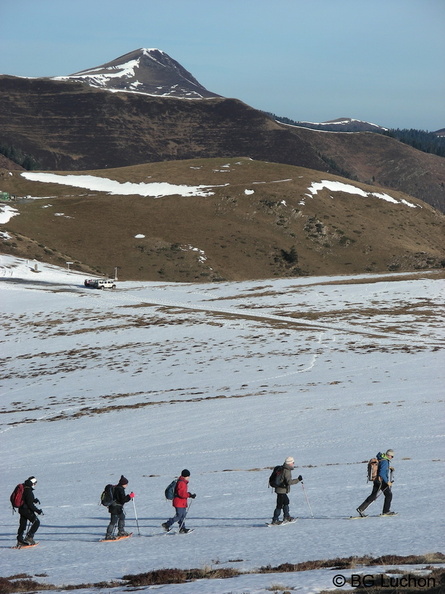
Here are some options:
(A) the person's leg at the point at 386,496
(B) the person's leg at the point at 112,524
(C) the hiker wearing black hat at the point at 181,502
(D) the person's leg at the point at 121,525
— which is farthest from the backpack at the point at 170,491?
(A) the person's leg at the point at 386,496

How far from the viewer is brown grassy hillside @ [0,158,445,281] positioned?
116438 mm

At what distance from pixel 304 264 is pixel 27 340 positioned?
69703 millimetres

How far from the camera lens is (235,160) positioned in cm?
18075

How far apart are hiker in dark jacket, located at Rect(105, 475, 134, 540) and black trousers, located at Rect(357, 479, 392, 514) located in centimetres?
574

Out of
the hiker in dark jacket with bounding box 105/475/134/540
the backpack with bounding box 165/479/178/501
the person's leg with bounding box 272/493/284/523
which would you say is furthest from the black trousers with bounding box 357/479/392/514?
the hiker in dark jacket with bounding box 105/475/134/540

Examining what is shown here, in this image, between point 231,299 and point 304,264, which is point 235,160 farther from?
point 231,299

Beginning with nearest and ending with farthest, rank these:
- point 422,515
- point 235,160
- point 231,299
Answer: point 422,515 < point 231,299 < point 235,160

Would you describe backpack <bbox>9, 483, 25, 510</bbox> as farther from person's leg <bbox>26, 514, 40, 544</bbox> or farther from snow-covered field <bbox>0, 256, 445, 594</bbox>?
Answer: snow-covered field <bbox>0, 256, 445, 594</bbox>

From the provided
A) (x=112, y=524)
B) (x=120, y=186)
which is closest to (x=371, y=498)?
(x=112, y=524)

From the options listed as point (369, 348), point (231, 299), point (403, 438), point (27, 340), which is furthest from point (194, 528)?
A: point (231, 299)

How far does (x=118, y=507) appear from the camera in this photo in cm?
1875

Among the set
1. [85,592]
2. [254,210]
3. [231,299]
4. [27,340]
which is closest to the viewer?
[85,592]

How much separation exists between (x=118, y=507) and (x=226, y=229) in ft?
380

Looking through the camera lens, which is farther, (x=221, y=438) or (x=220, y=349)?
(x=220, y=349)
